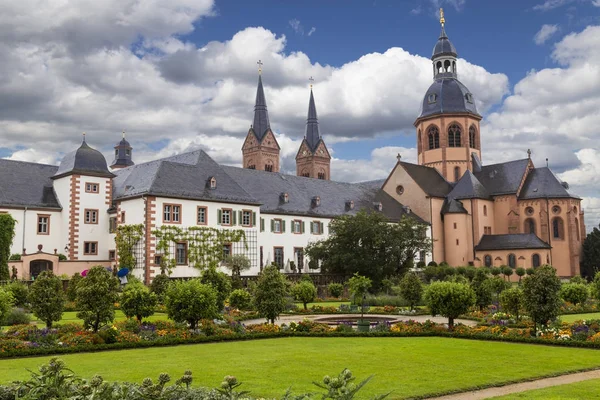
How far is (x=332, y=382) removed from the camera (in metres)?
6.78

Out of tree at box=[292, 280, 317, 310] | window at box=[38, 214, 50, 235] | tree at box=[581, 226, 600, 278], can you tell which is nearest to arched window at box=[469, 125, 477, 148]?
tree at box=[581, 226, 600, 278]

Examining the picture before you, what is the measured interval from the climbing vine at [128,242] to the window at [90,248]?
380 cm

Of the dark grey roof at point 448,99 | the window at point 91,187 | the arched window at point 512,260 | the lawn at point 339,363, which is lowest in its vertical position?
the lawn at point 339,363

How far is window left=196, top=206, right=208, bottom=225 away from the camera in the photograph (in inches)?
1877

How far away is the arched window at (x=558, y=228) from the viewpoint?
68562mm

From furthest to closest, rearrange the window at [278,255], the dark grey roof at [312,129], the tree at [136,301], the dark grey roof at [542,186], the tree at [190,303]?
1. the dark grey roof at [312,129]
2. the dark grey roof at [542,186]
3. the window at [278,255]
4. the tree at [136,301]
5. the tree at [190,303]

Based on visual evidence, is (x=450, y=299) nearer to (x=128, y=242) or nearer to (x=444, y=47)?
(x=128, y=242)

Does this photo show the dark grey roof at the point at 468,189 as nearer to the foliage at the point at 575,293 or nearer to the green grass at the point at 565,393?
the foliage at the point at 575,293

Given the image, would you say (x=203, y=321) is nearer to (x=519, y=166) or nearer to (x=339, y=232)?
(x=339, y=232)

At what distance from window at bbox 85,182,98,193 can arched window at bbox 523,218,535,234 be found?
46408mm

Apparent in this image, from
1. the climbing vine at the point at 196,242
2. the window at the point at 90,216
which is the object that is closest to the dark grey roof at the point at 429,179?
the climbing vine at the point at 196,242

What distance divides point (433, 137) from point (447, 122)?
8.98 feet

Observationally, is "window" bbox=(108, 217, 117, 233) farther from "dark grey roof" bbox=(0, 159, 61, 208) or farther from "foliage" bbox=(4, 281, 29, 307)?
"foliage" bbox=(4, 281, 29, 307)

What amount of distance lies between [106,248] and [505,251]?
41171mm
